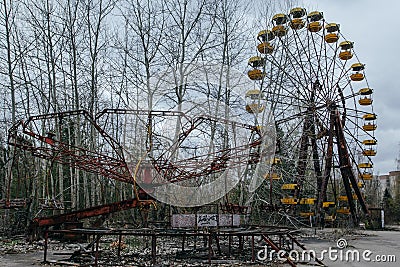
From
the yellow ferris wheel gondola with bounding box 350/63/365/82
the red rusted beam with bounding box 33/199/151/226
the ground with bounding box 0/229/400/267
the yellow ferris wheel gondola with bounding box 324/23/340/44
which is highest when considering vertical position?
the yellow ferris wheel gondola with bounding box 324/23/340/44

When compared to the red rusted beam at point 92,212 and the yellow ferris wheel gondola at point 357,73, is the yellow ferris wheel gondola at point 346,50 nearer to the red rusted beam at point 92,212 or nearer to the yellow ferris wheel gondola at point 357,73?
the yellow ferris wheel gondola at point 357,73

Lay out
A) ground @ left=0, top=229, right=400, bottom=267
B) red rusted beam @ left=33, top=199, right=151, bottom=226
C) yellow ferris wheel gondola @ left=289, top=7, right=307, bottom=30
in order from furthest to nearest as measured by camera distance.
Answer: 1. yellow ferris wheel gondola @ left=289, top=7, right=307, bottom=30
2. red rusted beam @ left=33, top=199, right=151, bottom=226
3. ground @ left=0, top=229, right=400, bottom=267

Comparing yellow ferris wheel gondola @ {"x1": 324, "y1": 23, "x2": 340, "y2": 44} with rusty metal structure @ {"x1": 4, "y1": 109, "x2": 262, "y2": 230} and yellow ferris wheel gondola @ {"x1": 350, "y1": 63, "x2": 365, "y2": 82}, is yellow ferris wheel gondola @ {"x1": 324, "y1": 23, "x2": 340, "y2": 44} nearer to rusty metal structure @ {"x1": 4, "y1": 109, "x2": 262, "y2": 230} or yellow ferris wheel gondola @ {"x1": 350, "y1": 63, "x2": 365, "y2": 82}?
yellow ferris wheel gondola @ {"x1": 350, "y1": 63, "x2": 365, "y2": 82}

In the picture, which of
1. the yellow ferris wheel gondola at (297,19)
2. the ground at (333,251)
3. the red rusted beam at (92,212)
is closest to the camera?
the ground at (333,251)

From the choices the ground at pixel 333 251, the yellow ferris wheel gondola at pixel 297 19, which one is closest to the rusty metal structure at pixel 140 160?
the ground at pixel 333 251

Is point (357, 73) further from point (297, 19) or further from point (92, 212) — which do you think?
point (92, 212)

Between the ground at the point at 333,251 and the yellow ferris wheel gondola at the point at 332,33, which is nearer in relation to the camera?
the ground at the point at 333,251

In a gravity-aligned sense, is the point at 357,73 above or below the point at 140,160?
above

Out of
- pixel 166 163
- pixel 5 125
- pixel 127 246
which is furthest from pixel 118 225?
pixel 5 125

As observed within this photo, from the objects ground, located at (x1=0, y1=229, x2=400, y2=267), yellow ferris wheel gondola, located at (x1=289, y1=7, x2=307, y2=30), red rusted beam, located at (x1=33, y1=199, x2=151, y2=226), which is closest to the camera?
ground, located at (x1=0, y1=229, x2=400, y2=267)

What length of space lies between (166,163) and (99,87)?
1308 cm

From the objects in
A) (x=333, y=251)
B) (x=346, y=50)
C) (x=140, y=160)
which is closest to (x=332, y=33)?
(x=346, y=50)

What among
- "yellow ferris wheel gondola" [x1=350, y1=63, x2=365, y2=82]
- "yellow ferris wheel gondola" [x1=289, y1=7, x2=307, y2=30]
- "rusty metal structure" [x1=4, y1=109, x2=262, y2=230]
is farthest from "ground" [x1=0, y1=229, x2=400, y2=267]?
"yellow ferris wheel gondola" [x1=289, y1=7, x2=307, y2=30]

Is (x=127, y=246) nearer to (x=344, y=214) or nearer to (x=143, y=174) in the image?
(x=143, y=174)
